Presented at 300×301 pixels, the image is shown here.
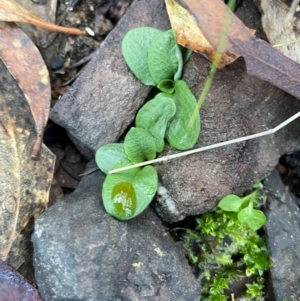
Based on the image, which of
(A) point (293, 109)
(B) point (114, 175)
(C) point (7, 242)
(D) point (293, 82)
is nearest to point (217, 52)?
(D) point (293, 82)

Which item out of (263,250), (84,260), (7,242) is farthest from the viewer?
(263,250)

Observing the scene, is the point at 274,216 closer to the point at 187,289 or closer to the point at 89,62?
the point at 187,289

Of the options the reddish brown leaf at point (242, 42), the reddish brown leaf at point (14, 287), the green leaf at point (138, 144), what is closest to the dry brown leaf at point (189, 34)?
the reddish brown leaf at point (242, 42)

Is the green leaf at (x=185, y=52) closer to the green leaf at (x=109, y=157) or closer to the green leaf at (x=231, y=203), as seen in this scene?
the green leaf at (x=109, y=157)

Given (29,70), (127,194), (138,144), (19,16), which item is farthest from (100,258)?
(19,16)

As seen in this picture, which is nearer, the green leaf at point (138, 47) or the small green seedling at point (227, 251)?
the green leaf at point (138, 47)

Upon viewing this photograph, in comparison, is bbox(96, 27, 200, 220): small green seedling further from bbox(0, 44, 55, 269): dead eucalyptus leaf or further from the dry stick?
bbox(0, 44, 55, 269): dead eucalyptus leaf
